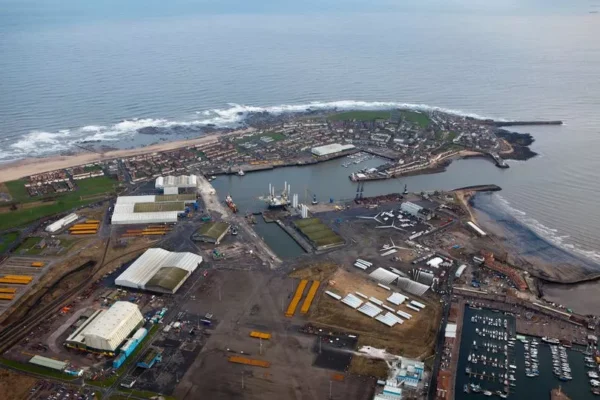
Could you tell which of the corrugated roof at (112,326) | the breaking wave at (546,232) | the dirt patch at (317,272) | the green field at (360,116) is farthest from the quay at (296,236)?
the green field at (360,116)

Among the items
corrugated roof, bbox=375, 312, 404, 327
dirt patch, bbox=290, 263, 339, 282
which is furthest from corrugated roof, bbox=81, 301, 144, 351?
corrugated roof, bbox=375, 312, 404, 327

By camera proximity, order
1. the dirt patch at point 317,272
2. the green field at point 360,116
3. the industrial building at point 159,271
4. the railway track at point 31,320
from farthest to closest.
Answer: the green field at point 360,116
the dirt patch at point 317,272
the industrial building at point 159,271
the railway track at point 31,320

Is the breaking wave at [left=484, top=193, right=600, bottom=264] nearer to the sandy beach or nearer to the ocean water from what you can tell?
the ocean water

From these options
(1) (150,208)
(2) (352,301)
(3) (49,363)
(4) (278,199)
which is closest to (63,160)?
(1) (150,208)

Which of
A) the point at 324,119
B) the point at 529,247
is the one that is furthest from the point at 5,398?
the point at 324,119

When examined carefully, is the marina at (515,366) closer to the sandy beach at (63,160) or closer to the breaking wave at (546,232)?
the breaking wave at (546,232)

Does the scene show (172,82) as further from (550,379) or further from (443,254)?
(550,379)

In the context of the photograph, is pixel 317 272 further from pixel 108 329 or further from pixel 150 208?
pixel 150 208
